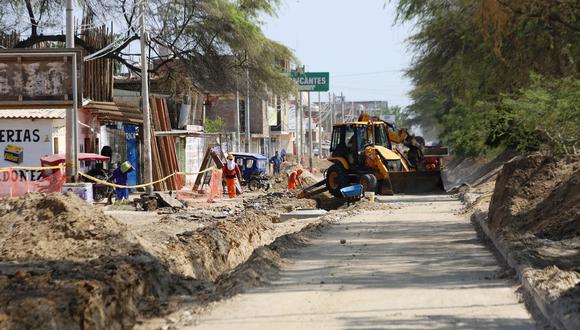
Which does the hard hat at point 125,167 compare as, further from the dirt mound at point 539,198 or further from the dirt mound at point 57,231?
the dirt mound at point 539,198

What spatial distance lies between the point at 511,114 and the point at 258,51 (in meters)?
11.0

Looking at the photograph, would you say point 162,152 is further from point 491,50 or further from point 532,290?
point 532,290

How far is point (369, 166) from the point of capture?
34.1m

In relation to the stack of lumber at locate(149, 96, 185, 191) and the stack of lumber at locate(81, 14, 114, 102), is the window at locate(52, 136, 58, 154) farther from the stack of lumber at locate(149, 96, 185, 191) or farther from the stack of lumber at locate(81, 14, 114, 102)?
the stack of lumber at locate(149, 96, 185, 191)

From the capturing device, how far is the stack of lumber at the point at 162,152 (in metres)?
39.1

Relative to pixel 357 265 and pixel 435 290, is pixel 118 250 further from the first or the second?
pixel 435 290

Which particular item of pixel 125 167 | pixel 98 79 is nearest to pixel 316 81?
pixel 98 79

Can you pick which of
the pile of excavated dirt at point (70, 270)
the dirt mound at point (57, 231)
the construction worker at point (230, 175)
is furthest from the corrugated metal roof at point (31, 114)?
the dirt mound at point (57, 231)

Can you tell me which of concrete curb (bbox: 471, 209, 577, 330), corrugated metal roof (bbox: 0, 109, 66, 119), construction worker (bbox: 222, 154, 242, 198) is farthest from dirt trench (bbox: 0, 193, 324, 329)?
construction worker (bbox: 222, 154, 242, 198)

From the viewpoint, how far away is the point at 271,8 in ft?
141

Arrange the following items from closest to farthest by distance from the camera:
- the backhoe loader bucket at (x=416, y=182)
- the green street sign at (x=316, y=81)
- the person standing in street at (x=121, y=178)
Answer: the person standing in street at (x=121, y=178)
the backhoe loader bucket at (x=416, y=182)
the green street sign at (x=316, y=81)

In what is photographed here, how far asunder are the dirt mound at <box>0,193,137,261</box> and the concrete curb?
5812 millimetres

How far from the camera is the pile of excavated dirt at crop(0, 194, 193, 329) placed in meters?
9.09

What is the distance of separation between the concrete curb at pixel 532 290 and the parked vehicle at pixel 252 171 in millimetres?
28747
